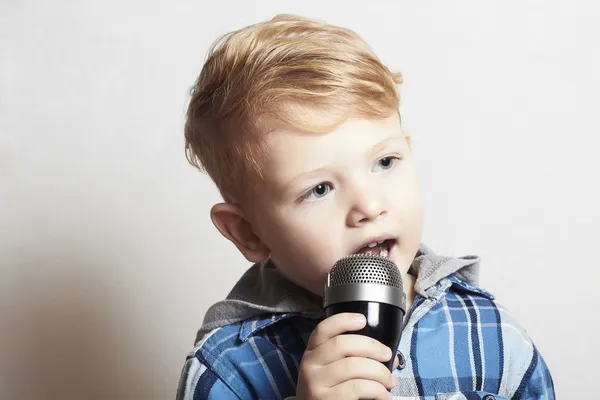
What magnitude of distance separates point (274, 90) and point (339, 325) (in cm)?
31

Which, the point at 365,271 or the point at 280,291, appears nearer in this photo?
the point at 365,271

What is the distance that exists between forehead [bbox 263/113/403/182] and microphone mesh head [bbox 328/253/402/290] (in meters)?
0.13

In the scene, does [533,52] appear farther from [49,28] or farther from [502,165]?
[49,28]

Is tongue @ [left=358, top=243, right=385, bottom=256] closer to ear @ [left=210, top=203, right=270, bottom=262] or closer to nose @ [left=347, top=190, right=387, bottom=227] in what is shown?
nose @ [left=347, top=190, right=387, bottom=227]

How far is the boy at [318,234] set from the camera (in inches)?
43.8

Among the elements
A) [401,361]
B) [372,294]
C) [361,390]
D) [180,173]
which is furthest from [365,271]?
[180,173]

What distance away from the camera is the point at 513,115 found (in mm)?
1798

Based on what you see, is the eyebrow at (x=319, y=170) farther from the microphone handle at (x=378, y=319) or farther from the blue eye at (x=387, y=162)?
the microphone handle at (x=378, y=319)

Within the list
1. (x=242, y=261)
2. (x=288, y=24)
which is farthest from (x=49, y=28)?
(x=288, y=24)

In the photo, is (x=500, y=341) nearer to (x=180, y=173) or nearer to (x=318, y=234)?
(x=318, y=234)

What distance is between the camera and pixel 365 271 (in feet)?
3.33

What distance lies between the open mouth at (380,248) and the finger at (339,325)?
13cm

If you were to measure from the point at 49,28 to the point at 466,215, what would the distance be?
866 millimetres

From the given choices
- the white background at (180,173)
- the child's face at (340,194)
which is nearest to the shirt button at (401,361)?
the child's face at (340,194)
